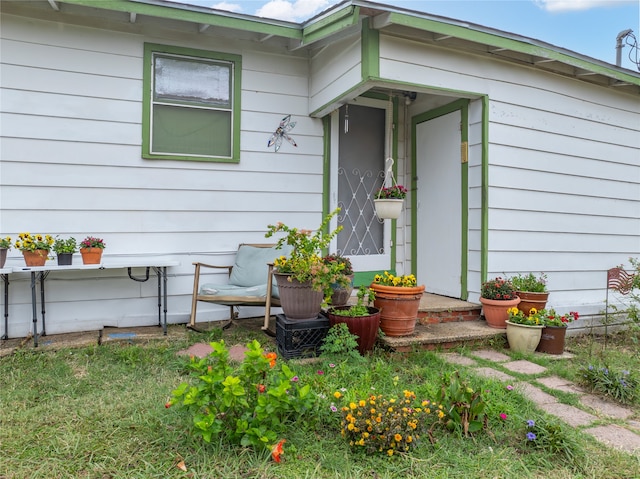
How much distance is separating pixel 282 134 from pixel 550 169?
9.21 feet

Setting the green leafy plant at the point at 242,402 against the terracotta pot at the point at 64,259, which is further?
the terracotta pot at the point at 64,259

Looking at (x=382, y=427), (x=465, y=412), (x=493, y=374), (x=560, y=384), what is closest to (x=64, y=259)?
(x=382, y=427)

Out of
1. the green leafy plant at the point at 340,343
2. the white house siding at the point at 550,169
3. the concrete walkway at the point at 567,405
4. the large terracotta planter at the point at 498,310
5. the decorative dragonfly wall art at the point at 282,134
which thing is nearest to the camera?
the concrete walkway at the point at 567,405

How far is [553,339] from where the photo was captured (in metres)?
3.66

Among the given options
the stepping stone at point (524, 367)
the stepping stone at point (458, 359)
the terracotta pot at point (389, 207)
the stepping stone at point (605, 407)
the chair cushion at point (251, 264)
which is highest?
the terracotta pot at point (389, 207)

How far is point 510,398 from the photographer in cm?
250

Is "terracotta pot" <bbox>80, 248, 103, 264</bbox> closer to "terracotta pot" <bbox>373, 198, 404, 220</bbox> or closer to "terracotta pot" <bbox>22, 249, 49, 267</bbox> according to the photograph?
"terracotta pot" <bbox>22, 249, 49, 267</bbox>

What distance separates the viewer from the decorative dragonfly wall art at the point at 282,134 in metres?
4.45

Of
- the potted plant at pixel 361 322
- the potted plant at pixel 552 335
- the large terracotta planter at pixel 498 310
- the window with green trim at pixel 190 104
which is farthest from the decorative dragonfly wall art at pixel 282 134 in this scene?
the potted plant at pixel 552 335

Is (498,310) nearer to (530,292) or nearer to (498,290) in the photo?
(498,290)

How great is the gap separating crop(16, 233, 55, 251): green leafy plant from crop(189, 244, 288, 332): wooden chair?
1124 mm

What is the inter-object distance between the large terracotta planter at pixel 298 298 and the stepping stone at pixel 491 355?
1.34 metres

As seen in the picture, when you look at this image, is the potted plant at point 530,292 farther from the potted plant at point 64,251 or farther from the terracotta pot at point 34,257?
the terracotta pot at point 34,257

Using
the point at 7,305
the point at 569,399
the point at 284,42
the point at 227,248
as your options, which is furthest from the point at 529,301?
the point at 7,305
